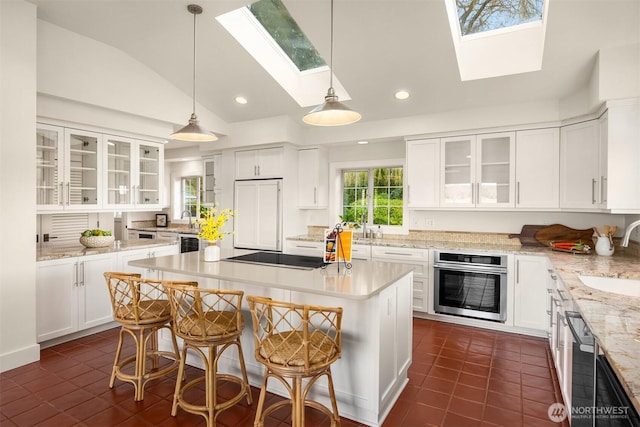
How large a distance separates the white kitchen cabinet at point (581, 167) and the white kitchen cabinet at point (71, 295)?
199 inches

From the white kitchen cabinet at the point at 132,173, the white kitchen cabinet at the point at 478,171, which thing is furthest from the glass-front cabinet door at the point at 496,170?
the white kitchen cabinet at the point at 132,173

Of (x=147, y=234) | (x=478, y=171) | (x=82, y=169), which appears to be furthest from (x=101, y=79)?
(x=478, y=171)

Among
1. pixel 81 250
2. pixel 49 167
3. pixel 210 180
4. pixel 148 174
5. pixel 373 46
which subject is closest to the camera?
pixel 373 46

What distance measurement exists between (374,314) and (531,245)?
116 inches

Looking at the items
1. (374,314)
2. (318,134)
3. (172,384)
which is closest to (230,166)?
(318,134)

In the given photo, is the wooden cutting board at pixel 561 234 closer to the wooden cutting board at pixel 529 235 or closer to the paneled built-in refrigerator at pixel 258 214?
the wooden cutting board at pixel 529 235

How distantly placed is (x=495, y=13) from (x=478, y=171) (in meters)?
1.68

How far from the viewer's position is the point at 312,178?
5.25 m

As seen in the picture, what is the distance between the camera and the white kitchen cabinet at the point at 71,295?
3.25 meters

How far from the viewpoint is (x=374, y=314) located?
7.00 feet

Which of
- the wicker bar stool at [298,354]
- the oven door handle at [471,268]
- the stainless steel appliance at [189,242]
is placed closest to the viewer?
the wicker bar stool at [298,354]

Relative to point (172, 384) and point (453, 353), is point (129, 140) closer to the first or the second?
point (172, 384)

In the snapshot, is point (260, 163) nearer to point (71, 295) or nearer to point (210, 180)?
point (210, 180)

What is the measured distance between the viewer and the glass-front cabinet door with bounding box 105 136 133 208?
416cm
